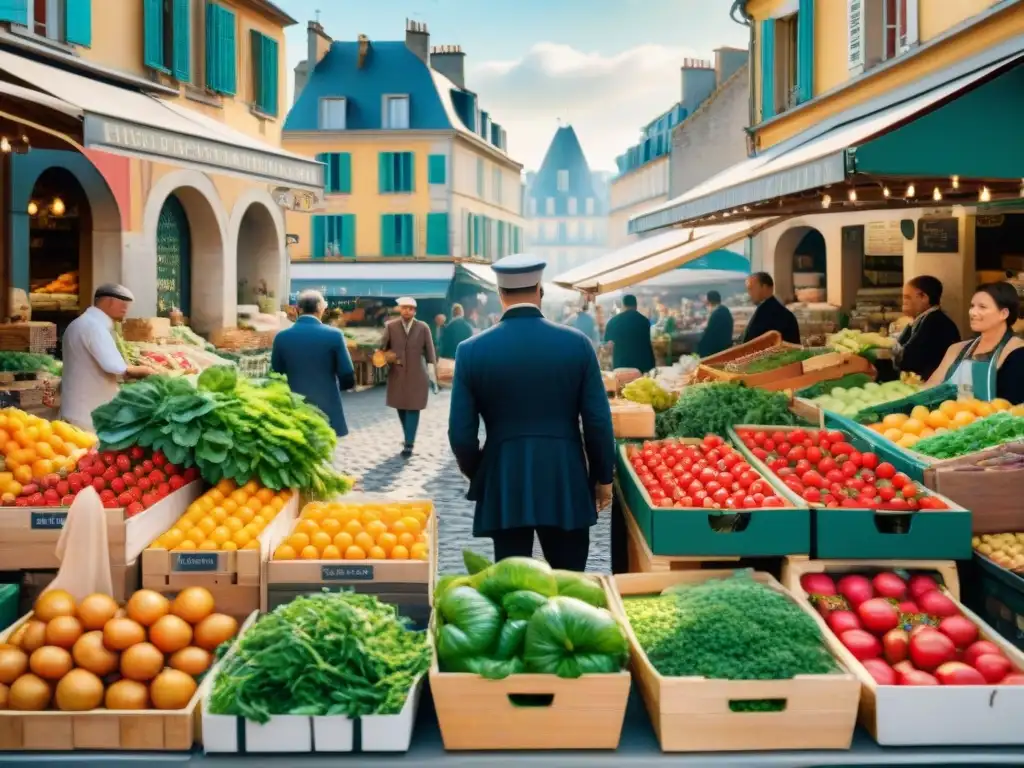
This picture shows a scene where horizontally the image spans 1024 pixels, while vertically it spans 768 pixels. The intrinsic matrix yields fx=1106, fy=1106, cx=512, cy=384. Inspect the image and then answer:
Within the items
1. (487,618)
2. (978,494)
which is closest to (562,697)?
(487,618)

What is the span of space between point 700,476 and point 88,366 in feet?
15.7

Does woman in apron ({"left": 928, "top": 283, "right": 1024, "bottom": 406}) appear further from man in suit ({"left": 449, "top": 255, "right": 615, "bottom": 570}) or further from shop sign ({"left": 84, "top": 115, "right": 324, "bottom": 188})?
shop sign ({"left": 84, "top": 115, "right": 324, "bottom": 188})

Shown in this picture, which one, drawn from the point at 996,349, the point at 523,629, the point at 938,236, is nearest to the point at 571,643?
the point at 523,629

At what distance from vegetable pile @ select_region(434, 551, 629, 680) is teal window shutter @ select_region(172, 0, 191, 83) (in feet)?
48.7

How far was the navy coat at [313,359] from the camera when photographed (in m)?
8.99

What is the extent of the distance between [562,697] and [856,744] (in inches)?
36.4

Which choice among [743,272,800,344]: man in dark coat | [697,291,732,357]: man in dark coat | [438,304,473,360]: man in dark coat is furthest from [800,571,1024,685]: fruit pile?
[438,304,473,360]: man in dark coat

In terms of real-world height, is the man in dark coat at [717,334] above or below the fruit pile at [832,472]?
above

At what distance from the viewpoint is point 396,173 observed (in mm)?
38875

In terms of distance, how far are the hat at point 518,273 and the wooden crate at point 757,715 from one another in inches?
79.9

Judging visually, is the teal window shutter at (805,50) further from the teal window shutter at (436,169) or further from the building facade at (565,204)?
the building facade at (565,204)

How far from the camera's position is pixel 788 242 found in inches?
803

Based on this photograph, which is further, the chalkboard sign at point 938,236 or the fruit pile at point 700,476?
the chalkboard sign at point 938,236

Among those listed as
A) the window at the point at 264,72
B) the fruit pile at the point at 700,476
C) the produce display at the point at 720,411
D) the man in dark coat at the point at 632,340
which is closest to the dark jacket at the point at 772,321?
the man in dark coat at the point at 632,340
